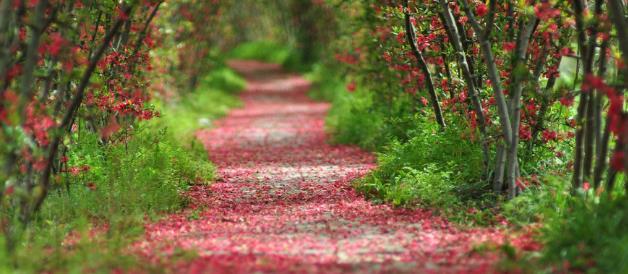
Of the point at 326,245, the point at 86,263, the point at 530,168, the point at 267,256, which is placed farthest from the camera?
the point at 530,168

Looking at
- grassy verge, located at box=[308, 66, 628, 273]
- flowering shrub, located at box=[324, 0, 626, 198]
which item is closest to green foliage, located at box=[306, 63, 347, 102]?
grassy verge, located at box=[308, 66, 628, 273]

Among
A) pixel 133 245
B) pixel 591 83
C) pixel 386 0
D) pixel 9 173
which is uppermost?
pixel 386 0

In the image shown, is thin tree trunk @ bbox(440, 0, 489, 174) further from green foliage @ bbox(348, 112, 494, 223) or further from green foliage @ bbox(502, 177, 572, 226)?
green foliage @ bbox(502, 177, 572, 226)

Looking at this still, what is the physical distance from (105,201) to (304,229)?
7.04 feet

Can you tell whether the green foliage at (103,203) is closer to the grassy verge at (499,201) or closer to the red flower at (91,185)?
the red flower at (91,185)

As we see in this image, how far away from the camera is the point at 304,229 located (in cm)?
816

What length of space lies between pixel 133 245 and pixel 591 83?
4.05m

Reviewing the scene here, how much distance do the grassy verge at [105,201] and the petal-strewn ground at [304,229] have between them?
0.31m

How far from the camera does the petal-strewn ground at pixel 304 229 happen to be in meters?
6.70

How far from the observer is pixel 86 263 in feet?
21.4

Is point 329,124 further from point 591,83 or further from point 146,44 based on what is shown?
point 591,83

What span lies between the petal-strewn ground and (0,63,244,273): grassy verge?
0.31 meters

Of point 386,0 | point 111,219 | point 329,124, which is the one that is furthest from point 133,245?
point 329,124

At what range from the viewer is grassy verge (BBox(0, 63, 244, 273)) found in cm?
666
